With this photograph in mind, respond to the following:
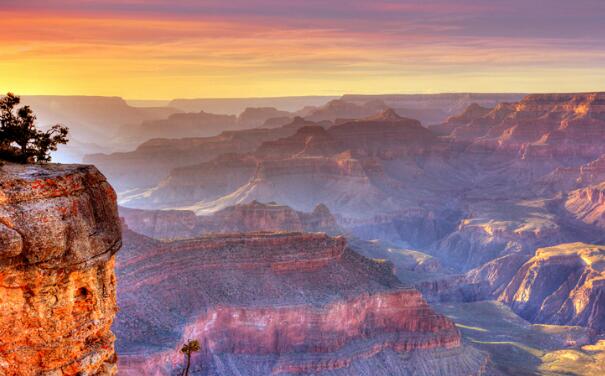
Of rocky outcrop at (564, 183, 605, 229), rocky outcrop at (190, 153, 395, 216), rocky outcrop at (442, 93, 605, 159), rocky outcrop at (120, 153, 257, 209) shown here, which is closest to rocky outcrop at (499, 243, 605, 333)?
rocky outcrop at (564, 183, 605, 229)

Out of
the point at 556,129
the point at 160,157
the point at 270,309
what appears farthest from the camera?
the point at 160,157

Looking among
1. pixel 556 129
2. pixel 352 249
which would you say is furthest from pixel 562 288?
pixel 556 129

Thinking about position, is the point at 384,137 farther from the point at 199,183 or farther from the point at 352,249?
the point at 352,249

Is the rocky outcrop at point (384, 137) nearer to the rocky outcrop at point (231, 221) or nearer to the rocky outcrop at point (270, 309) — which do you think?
the rocky outcrop at point (231, 221)

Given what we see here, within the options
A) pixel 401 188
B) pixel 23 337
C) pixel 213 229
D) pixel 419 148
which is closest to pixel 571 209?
pixel 401 188

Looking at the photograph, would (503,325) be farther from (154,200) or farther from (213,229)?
(154,200)

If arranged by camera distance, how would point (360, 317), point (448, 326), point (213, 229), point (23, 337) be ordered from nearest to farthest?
point (23, 337), point (360, 317), point (448, 326), point (213, 229)

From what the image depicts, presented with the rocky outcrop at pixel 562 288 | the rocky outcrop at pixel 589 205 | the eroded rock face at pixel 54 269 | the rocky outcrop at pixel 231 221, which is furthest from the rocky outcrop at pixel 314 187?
the eroded rock face at pixel 54 269
